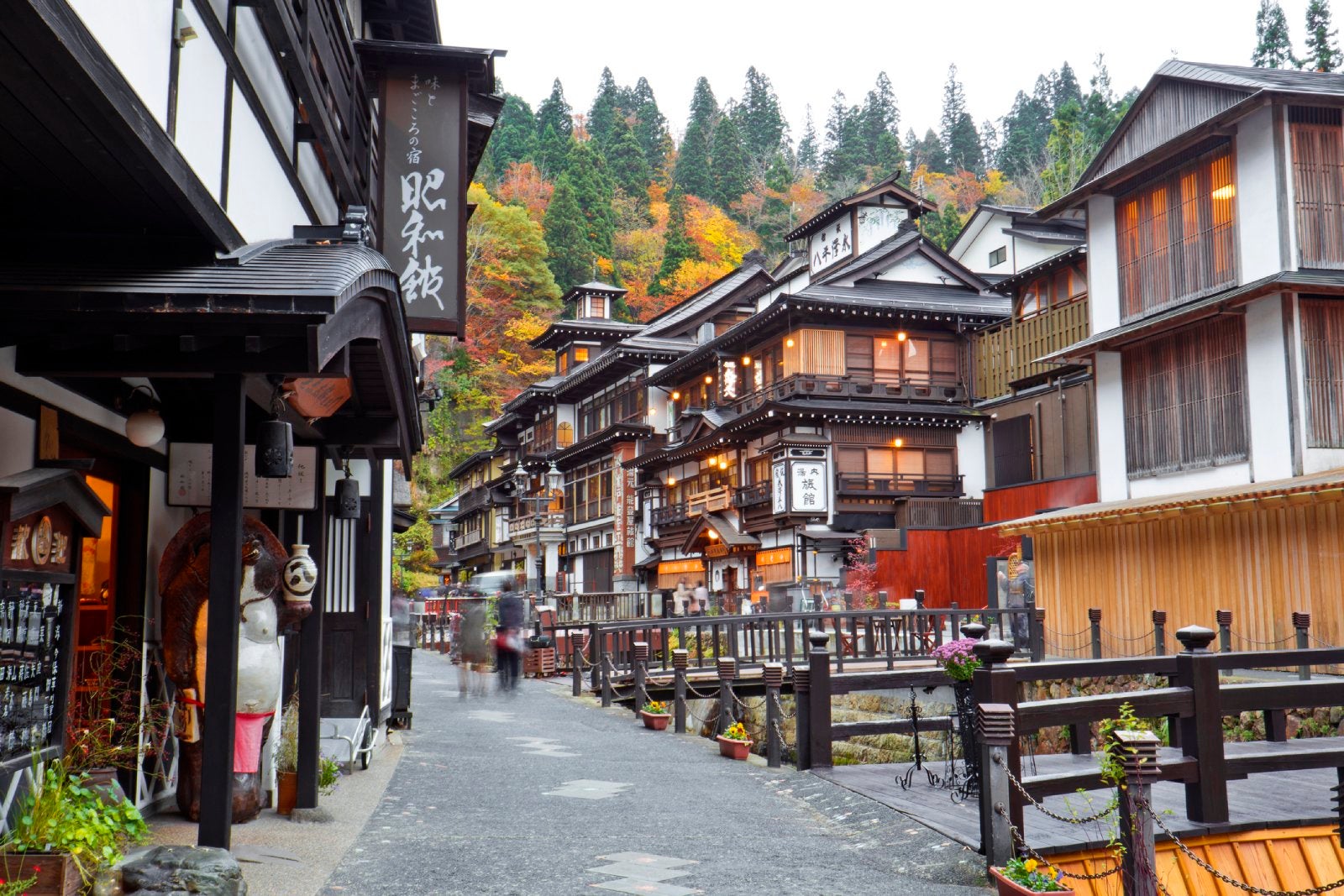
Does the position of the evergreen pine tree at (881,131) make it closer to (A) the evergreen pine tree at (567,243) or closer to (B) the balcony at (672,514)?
(A) the evergreen pine tree at (567,243)

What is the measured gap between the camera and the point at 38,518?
630 centimetres

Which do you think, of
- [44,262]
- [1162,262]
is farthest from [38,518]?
[1162,262]

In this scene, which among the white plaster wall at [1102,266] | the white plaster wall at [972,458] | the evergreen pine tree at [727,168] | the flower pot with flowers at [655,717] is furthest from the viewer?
the evergreen pine tree at [727,168]

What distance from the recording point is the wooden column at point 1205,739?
8867mm

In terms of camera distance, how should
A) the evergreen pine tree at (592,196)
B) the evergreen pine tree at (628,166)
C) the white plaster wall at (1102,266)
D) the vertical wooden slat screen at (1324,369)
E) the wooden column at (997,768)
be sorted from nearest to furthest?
the wooden column at (997,768) < the vertical wooden slat screen at (1324,369) < the white plaster wall at (1102,266) < the evergreen pine tree at (592,196) < the evergreen pine tree at (628,166)

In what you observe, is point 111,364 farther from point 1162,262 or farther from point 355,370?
point 1162,262

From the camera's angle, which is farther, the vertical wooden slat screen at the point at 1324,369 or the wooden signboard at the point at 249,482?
the vertical wooden slat screen at the point at 1324,369

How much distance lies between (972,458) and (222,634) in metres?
37.7

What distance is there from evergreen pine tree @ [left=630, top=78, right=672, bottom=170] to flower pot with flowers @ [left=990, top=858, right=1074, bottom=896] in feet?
282

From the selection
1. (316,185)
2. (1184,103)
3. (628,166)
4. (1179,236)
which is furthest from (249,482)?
(628,166)

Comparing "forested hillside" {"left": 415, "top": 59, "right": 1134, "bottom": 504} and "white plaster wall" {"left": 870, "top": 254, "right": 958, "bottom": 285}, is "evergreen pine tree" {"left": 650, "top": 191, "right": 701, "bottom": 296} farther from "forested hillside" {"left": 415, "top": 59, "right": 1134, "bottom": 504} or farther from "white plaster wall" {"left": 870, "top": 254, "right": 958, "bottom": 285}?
"white plaster wall" {"left": 870, "top": 254, "right": 958, "bottom": 285}

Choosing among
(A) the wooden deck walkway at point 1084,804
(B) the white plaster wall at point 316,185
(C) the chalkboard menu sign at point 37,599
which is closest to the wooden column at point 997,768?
(A) the wooden deck walkway at point 1084,804

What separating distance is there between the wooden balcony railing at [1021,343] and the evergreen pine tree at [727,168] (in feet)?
145

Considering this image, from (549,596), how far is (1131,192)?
23.9 m
